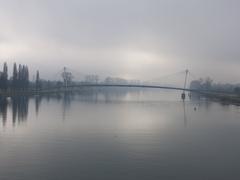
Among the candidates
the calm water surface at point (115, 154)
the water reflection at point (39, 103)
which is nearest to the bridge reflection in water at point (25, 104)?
the water reflection at point (39, 103)

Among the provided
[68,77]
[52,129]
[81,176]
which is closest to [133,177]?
[81,176]

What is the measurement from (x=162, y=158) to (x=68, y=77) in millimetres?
64587

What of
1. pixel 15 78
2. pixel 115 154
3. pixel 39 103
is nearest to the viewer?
pixel 115 154

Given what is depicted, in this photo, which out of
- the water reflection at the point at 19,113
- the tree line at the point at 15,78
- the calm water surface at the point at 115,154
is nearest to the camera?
the calm water surface at the point at 115,154

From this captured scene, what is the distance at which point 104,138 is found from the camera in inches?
465

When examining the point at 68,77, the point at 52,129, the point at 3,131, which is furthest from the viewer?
the point at 68,77

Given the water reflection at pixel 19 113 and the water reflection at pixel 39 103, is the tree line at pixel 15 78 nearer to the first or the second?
the water reflection at pixel 39 103

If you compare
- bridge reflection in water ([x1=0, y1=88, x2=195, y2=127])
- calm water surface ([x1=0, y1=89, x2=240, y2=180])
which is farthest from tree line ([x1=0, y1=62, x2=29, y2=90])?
calm water surface ([x1=0, y1=89, x2=240, y2=180])

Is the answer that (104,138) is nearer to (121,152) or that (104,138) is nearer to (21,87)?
(121,152)

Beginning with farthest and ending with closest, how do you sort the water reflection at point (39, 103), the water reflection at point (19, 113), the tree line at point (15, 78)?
the tree line at point (15, 78)
the water reflection at point (39, 103)
the water reflection at point (19, 113)

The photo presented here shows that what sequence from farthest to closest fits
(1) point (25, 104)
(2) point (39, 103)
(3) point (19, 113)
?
(2) point (39, 103) < (1) point (25, 104) < (3) point (19, 113)

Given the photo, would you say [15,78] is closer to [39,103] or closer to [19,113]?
[39,103]

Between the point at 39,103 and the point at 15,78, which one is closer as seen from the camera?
the point at 39,103

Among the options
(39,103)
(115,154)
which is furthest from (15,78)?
(115,154)
